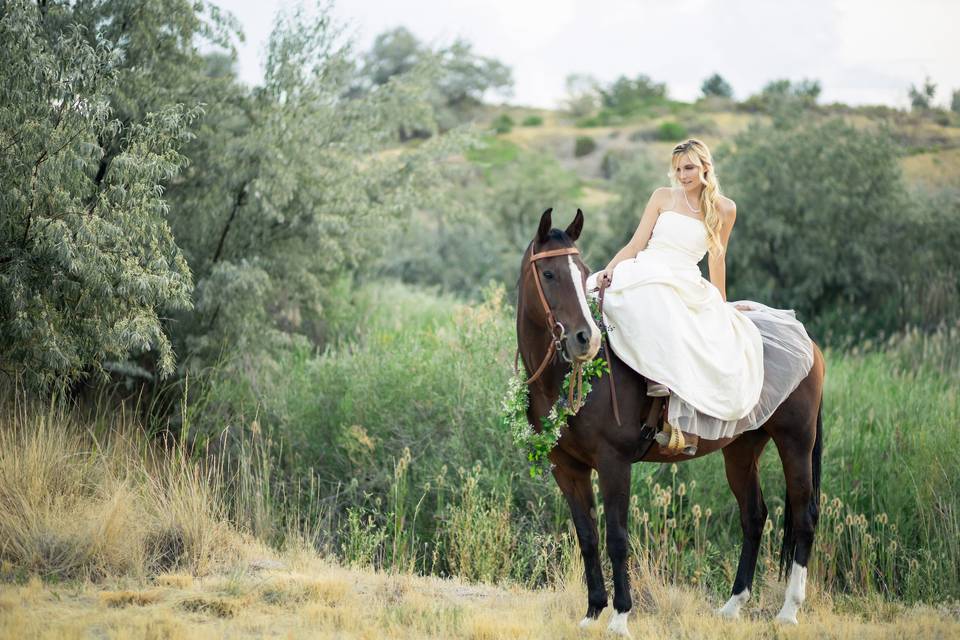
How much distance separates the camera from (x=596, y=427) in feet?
15.6

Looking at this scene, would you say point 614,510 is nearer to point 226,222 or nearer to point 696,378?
point 696,378

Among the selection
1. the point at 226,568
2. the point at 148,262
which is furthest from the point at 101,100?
the point at 226,568

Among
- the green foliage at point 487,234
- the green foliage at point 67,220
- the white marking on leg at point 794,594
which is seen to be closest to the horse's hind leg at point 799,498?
the white marking on leg at point 794,594

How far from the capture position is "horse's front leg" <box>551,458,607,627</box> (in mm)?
4910

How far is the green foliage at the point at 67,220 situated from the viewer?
5996mm

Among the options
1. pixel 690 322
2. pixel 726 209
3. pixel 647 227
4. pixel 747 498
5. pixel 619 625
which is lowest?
pixel 619 625

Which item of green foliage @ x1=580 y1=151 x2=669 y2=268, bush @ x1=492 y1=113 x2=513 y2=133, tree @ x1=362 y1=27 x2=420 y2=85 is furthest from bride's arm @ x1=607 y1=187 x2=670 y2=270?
bush @ x1=492 y1=113 x2=513 y2=133

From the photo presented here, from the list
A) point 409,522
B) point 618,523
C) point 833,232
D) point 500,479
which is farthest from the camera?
point 833,232

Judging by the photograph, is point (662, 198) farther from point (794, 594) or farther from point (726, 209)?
point (794, 594)

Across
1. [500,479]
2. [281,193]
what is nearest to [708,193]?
[500,479]

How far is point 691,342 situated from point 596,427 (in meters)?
0.78

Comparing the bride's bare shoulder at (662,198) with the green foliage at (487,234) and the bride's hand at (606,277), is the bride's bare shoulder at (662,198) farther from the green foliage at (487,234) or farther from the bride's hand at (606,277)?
the green foliage at (487,234)

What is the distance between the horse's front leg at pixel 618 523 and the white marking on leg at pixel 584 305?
786mm

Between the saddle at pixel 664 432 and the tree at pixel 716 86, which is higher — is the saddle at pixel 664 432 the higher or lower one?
the lower one
